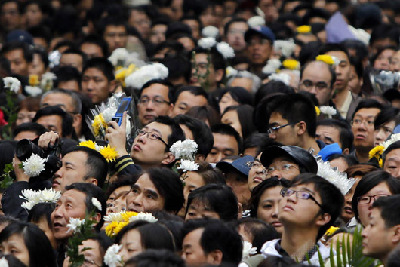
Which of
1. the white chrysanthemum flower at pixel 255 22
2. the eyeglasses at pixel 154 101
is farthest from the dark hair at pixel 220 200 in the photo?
the white chrysanthemum flower at pixel 255 22

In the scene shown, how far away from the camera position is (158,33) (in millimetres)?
18422

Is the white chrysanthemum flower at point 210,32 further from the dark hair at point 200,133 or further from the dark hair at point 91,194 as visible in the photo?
the dark hair at point 91,194

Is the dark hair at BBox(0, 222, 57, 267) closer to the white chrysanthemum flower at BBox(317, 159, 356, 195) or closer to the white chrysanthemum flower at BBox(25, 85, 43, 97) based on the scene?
the white chrysanthemum flower at BBox(317, 159, 356, 195)

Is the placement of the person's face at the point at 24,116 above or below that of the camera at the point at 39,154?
below

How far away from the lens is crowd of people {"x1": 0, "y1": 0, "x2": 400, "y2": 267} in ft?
25.1

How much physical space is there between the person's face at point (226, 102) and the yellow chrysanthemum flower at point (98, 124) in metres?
2.47

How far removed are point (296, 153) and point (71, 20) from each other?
11.3 metres

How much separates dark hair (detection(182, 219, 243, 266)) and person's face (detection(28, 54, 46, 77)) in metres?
8.81

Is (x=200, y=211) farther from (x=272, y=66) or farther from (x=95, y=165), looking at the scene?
(x=272, y=66)

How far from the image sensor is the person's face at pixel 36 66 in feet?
52.3

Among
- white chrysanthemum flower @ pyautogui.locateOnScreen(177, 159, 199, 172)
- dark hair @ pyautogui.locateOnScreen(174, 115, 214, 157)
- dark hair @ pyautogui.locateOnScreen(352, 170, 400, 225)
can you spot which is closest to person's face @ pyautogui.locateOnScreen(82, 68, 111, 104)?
dark hair @ pyautogui.locateOnScreen(174, 115, 214, 157)

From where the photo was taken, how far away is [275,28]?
1781 cm

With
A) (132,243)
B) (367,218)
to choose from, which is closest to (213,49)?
(367,218)

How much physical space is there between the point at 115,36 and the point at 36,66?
1911 mm
